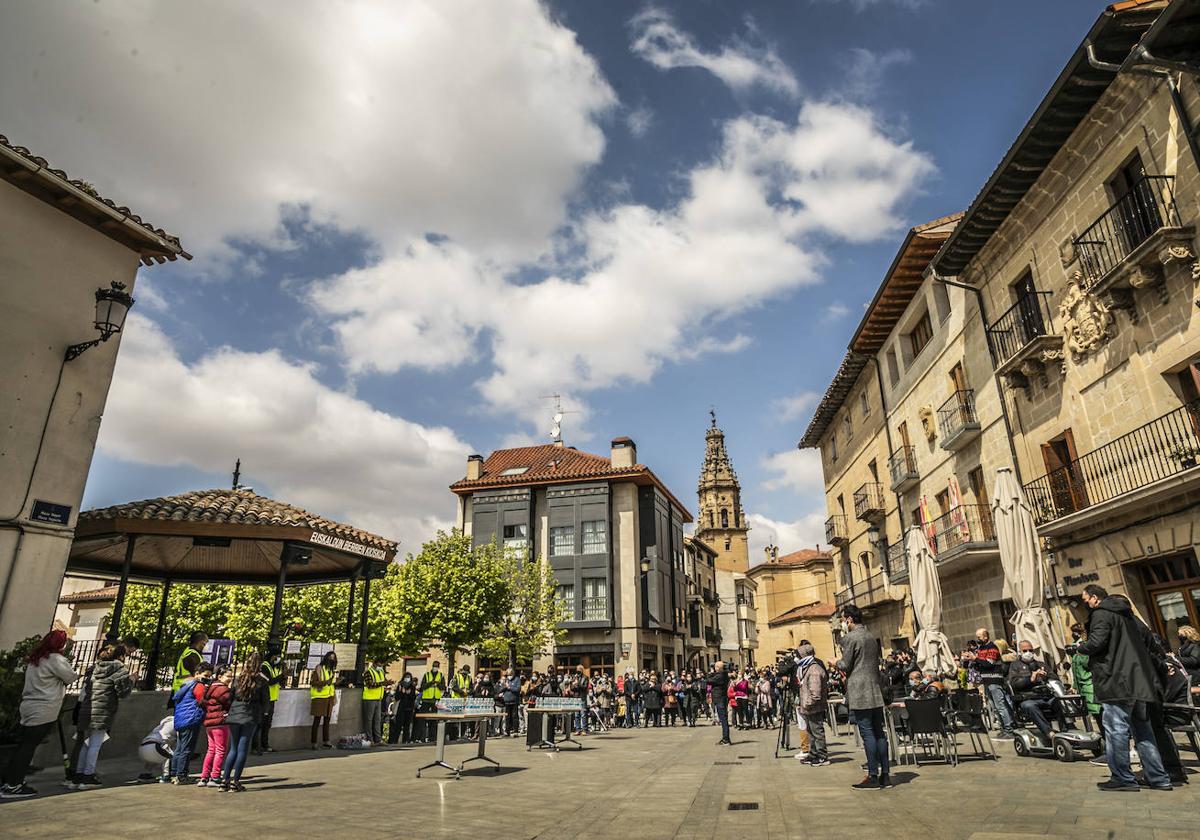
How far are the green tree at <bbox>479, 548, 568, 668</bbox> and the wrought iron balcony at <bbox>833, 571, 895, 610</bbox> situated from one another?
13009mm

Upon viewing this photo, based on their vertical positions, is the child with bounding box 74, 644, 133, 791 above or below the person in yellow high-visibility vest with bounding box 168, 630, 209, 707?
below

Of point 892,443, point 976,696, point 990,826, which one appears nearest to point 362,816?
point 990,826

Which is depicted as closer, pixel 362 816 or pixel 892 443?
pixel 362 816

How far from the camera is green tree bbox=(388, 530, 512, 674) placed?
28.6 meters

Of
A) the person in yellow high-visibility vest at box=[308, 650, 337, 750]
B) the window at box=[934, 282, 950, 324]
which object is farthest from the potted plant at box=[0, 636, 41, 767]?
the window at box=[934, 282, 950, 324]

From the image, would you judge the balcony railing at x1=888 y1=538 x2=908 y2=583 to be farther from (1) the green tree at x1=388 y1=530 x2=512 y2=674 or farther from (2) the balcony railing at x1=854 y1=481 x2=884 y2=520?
(1) the green tree at x1=388 y1=530 x2=512 y2=674

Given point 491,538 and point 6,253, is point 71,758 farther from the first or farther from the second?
point 491,538

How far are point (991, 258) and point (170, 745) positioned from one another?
18576mm

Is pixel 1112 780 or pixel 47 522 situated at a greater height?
pixel 47 522

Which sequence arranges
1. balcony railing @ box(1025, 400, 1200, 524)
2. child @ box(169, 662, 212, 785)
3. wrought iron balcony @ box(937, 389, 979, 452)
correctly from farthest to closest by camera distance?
wrought iron balcony @ box(937, 389, 979, 452), balcony railing @ box(1025, 400, 1200, 524), child @ box(169, 662, 212, 785)

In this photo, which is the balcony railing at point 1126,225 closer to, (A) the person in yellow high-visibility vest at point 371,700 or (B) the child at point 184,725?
(B) the child at point 184,725

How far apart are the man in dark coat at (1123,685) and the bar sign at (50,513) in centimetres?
1320

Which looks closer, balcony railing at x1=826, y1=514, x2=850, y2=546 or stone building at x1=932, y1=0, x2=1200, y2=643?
stone building at x1=932, y1=0, x2=1200, y2=643

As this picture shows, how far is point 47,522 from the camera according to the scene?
10.1 meters
